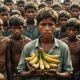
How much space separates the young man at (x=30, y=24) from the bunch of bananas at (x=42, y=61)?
10.1ft

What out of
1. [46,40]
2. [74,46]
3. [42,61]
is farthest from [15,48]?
[42,61]

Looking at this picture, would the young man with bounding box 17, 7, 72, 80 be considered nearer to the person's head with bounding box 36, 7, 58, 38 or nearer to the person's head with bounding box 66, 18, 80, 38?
the person's head with bounding box 36, 7, 58, 38

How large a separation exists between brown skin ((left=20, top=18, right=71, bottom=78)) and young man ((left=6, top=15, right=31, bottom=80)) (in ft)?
5.23

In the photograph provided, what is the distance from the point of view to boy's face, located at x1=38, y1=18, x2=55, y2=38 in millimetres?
4414

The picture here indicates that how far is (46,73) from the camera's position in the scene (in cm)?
425

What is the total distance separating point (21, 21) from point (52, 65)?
208 centimetres

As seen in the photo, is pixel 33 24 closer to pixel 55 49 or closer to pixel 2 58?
pixel 2 58

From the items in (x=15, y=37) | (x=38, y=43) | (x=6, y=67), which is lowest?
(x=6, y=67)

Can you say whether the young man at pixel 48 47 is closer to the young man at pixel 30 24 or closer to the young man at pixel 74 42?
the young man at pixel 74 42

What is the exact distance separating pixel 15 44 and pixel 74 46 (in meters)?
1.06

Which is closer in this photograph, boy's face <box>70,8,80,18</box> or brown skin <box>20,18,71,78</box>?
brown skin <box>20,18,71,78</box>

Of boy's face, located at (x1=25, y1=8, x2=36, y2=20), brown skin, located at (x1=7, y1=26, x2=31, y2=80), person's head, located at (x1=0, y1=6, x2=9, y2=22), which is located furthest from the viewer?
person's head, located at (x1=0, y1=6, x2=9, y2=22)

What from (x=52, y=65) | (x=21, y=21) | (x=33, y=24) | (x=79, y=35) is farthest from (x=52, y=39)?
(x=33, y=24)

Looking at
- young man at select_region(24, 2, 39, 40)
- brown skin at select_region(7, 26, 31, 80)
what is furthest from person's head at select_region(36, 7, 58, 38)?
young man at select_region(24, 2, 39, 40)
